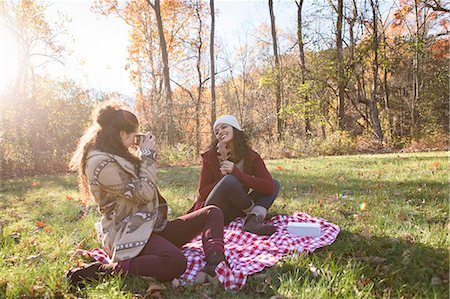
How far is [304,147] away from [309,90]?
3980mm

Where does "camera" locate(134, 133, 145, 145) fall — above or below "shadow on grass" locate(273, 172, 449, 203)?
above

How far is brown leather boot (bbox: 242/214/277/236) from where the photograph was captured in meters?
3.42

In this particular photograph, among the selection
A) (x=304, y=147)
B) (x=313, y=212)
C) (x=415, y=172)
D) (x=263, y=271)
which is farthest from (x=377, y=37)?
(x=263, y=271)

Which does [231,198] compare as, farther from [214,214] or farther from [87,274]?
[87,274]

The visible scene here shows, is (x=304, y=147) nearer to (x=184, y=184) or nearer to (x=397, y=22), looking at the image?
(x=184, y=184)

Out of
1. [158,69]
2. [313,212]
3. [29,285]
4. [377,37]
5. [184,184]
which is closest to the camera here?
[29,285]

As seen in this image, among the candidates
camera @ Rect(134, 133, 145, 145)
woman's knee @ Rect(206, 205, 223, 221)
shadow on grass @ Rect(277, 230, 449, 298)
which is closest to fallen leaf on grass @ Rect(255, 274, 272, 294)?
shadow on grass @ Rect(277, 230, 449, 298)

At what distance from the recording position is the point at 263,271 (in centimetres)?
270

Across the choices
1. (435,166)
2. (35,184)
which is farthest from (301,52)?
(35,184)

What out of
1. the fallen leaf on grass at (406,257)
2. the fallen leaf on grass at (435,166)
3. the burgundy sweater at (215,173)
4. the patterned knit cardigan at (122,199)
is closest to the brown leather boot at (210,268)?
the patterned knit cardigan at (122,199)

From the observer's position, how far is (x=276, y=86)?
1664cm

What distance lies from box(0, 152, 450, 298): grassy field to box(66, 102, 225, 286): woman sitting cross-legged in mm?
144

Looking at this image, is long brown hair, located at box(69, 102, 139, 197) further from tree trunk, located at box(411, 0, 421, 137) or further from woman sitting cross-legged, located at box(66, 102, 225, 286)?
tree trunk, located at box(411, 0, 421, 137)

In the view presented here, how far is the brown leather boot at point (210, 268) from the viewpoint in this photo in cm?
255
